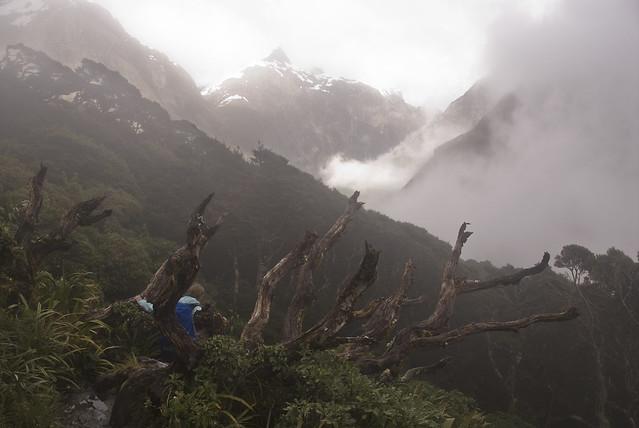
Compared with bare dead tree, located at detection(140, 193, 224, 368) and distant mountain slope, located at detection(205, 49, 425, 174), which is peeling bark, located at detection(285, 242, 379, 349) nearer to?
bare dead tree, located at detection(140, 193, 224, 368)

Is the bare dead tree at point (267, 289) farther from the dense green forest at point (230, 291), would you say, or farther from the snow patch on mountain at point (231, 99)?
the snow patch on mountain at point (231, 99)

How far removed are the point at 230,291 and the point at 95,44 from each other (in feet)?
282

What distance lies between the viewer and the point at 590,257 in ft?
93.7

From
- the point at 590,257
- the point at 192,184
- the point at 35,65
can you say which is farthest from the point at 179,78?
the point at 590,257

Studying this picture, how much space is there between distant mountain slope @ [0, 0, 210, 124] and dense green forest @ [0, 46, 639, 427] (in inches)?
1825

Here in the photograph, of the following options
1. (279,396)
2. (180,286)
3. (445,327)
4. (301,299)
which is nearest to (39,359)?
(180,286)

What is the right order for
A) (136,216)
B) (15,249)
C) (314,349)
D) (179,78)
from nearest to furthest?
(314,349), (15,249), (136,216), (179,78)

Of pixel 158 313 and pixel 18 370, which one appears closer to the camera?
pixel 18 370

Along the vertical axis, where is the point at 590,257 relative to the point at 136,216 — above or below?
above

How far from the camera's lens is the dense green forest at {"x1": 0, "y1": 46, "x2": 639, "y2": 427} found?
451cm

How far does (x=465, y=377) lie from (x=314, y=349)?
1971 cm

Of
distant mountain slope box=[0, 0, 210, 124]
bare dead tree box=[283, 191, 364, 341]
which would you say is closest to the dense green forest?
bare dead tree box=[283, 191, 364, 341]

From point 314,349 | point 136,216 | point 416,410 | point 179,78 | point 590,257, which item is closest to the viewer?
point 416,410

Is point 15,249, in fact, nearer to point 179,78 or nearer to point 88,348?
point 88,348
